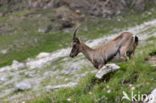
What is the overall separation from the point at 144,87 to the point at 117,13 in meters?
168

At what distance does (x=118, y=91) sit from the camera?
7047mm

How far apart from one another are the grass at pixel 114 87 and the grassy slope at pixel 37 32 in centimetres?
10746

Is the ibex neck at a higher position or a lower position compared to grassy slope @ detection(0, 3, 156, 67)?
higher

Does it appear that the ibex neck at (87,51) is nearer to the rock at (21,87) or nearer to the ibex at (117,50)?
the ibex at (117,50)

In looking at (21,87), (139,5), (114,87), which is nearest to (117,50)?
(114,87)

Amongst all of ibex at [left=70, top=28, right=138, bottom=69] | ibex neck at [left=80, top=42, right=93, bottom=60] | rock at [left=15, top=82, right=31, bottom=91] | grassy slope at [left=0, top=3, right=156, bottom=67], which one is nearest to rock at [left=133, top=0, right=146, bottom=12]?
grassy slope at [left=0, top=3, right=156, bottom=67]

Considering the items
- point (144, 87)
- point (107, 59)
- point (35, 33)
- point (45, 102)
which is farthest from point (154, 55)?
point (35, 33)

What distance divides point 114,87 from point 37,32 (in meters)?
143

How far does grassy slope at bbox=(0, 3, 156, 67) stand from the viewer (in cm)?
12512

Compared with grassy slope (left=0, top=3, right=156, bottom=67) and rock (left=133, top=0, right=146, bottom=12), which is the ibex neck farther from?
rock (left=133, top=0, right=146, bottom=12)

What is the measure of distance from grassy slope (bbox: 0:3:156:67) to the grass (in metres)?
107

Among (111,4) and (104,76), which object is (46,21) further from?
(104,76)

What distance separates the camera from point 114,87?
7445mm

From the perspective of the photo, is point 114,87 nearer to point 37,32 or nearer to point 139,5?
point 37,32
